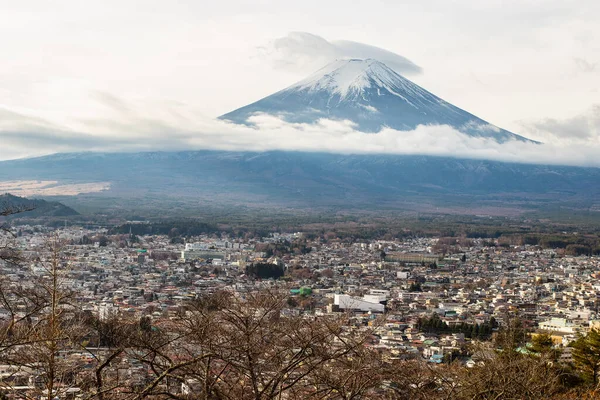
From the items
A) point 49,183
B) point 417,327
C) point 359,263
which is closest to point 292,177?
point 49,183

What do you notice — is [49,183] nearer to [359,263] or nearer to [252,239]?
[252,239]

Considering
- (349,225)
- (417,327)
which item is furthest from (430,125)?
(417,327)

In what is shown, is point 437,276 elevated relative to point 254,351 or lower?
lower

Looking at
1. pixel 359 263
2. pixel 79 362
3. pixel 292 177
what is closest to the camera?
pixel 79 362

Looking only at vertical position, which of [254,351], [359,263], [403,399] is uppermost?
[254,351]

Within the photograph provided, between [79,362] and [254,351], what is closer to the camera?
[254,351]

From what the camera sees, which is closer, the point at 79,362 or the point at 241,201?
the point at 79,362

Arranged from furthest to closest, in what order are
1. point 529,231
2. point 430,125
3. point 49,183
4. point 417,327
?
point 430,125
point 49,183
point 529,231
point 417,327

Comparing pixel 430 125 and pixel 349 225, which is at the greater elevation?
pixel 430 125

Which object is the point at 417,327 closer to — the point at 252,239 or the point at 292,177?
the point at 252,239
